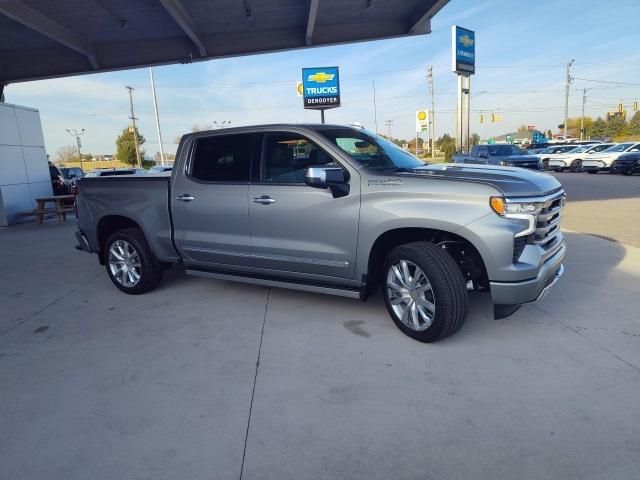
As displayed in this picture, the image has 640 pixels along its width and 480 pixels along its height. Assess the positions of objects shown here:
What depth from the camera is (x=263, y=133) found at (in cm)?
450

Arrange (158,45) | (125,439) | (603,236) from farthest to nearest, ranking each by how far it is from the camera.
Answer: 1. (158,45)
2. (603,236)
3. (125,439)

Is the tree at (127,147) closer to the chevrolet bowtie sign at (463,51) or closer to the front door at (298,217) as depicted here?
the chevrolet bowtie sign at (463,51)

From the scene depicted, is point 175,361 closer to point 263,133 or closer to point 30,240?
point 263,133

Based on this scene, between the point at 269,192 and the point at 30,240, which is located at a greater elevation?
the point at 269,192

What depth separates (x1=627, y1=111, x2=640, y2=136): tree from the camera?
270 ft

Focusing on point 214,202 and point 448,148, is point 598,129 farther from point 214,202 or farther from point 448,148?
point 214,202

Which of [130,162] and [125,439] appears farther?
[130,162]

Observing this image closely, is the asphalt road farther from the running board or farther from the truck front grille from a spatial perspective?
the running board

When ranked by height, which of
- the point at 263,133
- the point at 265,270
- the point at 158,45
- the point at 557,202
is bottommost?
the point at 265,270

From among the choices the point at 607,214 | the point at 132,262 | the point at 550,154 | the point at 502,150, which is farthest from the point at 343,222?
the point at 550,154

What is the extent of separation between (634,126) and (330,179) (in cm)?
10258

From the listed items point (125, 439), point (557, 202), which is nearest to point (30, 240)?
point (125, 439)

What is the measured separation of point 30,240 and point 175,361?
27.9ft

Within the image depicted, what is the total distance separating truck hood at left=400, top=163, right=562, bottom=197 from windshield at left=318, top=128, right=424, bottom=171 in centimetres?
32
